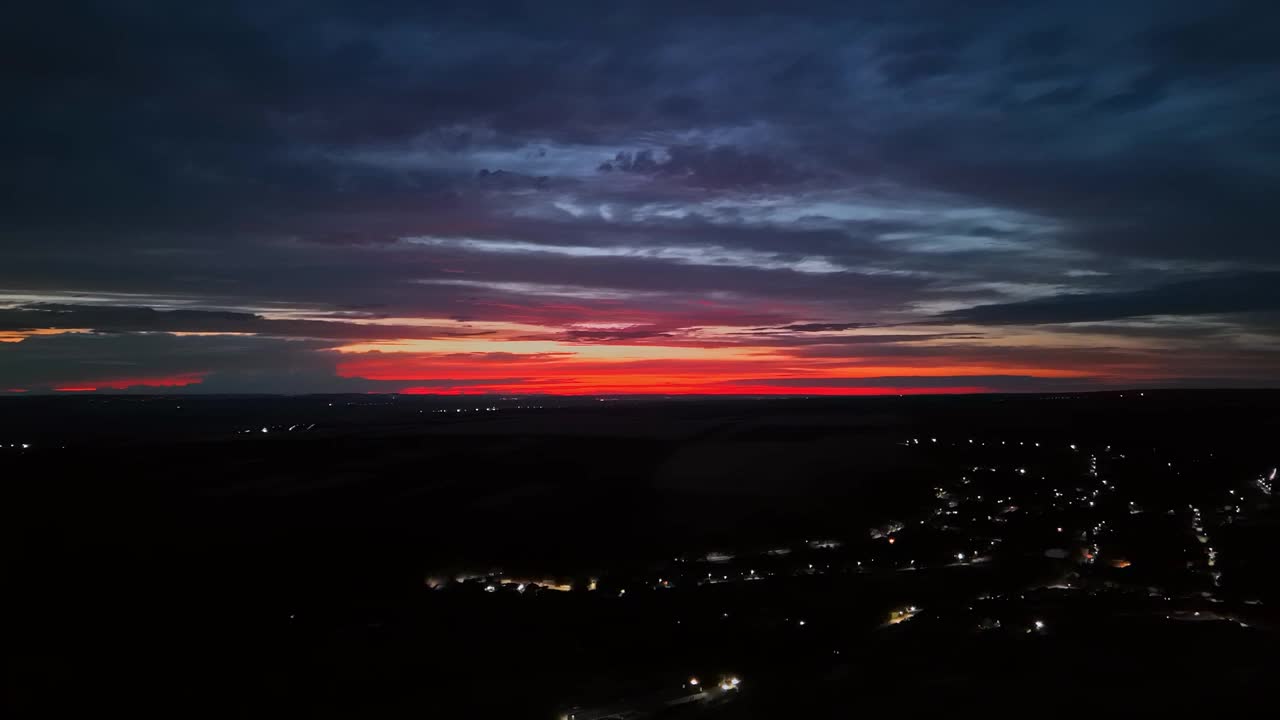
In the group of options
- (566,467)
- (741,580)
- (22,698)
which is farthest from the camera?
(566,467)

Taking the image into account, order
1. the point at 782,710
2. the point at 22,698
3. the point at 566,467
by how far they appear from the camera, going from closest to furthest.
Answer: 1. the point at 782,710
2. the point at 22,698
3. the point at 566,467

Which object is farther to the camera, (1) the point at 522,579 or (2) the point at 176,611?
(1) the point at 522,579

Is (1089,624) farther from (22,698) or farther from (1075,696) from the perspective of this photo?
(22,698)

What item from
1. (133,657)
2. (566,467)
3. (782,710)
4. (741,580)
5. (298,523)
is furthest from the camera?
(566,467)

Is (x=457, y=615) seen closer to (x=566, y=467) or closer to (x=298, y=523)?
(x=298, y=523)

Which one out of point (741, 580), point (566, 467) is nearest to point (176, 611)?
point (741, 580)

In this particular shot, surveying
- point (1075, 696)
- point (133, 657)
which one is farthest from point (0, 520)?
point (1075, 696)
